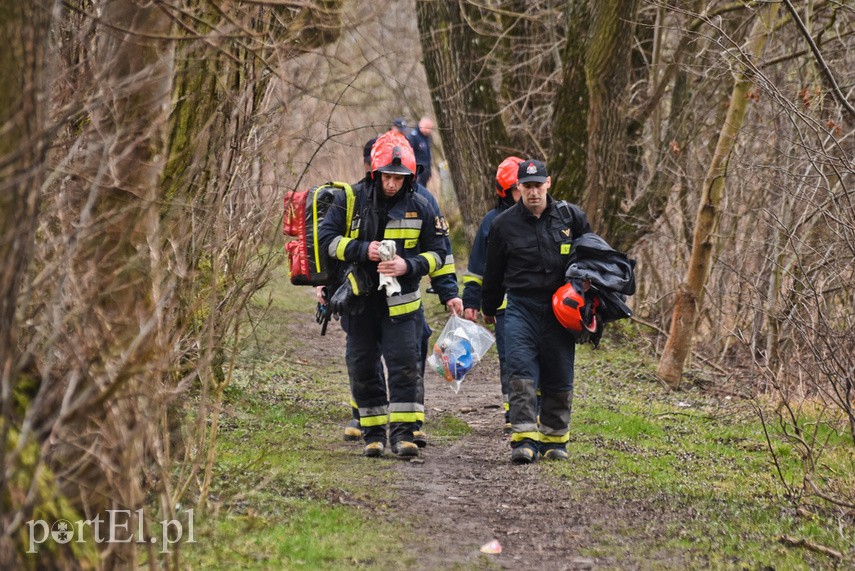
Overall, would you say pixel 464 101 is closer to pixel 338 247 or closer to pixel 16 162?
pixel 338 247

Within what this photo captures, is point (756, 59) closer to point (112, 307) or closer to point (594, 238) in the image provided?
point (594, 238)

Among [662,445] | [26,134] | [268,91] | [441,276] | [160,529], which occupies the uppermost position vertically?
[268,91]

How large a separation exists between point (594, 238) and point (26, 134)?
5.59 metres

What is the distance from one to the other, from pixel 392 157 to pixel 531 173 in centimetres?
106

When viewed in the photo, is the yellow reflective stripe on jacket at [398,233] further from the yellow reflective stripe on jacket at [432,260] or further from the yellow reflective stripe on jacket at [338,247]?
the yellow reflective stripe on jacket at [338,247]

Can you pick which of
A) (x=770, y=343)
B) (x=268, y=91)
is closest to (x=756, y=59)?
(x=770, y=343)

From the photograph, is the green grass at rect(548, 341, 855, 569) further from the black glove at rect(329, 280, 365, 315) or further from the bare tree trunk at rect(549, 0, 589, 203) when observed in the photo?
the bare tree trunk at rect(549, 0, 589, 203)

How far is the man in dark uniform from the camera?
852cm

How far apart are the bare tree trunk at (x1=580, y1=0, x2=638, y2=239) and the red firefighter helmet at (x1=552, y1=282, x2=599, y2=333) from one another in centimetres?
592

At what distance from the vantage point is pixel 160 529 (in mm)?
5285

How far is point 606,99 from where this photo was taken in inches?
573

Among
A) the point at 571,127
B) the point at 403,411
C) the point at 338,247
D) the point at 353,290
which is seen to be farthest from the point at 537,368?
the point at 571,127

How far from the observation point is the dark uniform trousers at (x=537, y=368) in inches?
335

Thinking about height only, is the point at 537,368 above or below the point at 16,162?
below
